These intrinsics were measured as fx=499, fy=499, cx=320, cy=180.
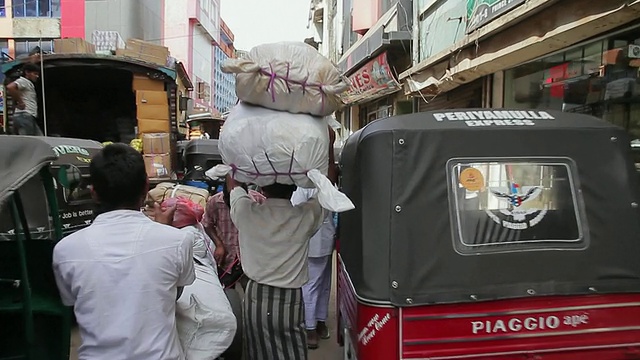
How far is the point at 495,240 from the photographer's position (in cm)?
236

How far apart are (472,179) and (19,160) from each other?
1991 mm

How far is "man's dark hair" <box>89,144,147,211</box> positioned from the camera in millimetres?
1831

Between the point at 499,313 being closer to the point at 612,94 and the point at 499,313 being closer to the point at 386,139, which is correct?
the point at 386,139

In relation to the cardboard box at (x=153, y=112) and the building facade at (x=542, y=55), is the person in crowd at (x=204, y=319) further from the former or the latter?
the cardboard box at (x=153, y=112)

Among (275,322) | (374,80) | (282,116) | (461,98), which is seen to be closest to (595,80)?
(461,98)

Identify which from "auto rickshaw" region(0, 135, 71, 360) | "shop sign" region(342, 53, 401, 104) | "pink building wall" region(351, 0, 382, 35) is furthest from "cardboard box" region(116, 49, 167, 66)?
"auto rickshaw" region(0, 135, 71, 360)

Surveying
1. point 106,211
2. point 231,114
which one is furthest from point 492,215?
point 106,211

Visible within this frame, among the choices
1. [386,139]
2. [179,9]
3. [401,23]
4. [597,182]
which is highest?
[179,9]

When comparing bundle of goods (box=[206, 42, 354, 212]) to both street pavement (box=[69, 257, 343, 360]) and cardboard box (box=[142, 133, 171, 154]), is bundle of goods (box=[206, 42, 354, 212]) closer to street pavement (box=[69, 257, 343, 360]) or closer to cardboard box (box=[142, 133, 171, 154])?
street pavement (box=[69, 257, 343, 360])

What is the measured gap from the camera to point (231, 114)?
8.99 ft

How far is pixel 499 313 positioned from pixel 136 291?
1.54 meters

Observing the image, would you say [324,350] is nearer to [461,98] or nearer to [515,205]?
[515,205]

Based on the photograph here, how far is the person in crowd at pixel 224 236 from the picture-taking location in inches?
162

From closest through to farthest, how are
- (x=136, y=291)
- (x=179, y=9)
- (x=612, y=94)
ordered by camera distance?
(x=136, y=291), (x=612, y=94), (x=179, y=9)
